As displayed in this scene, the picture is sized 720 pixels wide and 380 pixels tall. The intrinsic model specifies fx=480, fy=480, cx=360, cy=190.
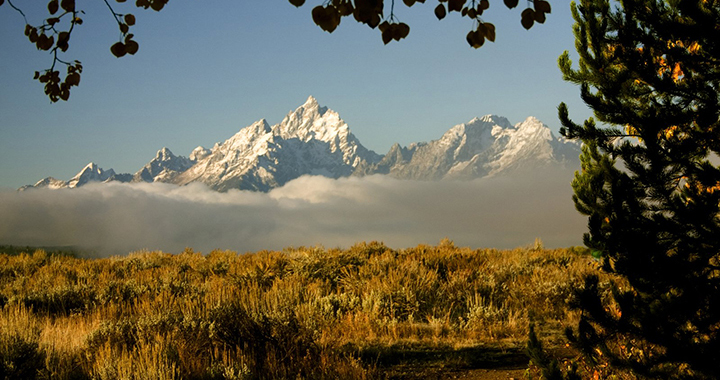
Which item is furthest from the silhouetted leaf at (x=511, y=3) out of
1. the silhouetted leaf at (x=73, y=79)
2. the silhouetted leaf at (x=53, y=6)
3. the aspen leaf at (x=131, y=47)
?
the silhouetted leaf at (x=73, y=79)

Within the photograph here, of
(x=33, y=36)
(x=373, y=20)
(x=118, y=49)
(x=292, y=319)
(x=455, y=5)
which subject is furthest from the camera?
(x=292, y=319)

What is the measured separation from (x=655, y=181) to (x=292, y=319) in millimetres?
4452

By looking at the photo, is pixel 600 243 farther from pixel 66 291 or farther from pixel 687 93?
pixel 66 291

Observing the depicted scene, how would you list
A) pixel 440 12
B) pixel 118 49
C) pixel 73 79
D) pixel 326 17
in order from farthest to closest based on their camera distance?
pixel 73 79 < pixel 118 49 < pixel 440 12 < pixel 326 17

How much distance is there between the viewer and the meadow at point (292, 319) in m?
5.16

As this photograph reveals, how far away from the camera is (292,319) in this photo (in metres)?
6.34

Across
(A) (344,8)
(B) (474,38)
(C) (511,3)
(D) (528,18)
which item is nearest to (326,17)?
(A) (344,8)

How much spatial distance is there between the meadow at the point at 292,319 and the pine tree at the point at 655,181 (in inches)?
93.7

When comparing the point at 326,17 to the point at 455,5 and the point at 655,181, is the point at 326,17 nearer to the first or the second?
the point at 455,5

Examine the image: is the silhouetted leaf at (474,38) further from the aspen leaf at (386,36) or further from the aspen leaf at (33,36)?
the aspen leaf at (33,36)

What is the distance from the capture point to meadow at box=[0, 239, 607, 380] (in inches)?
203

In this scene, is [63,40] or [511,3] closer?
[511,3]

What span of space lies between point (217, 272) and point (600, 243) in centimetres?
1101

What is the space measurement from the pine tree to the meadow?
2.38 metres
